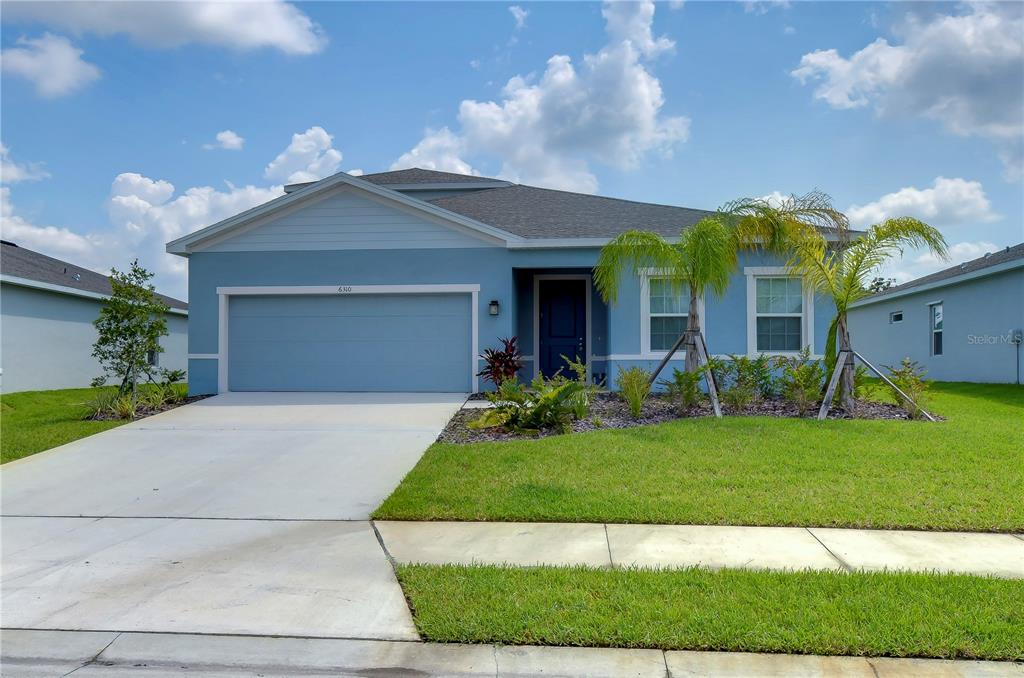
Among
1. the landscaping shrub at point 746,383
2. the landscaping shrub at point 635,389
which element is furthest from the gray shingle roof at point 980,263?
the landscaping shrub at point 635,389

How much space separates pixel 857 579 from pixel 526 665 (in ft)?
7.22

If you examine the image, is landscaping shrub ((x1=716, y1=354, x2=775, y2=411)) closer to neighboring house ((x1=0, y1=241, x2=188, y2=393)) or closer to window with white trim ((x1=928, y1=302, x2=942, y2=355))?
window with white trim ((x1=928, y1=302, x2=942, y2=355))

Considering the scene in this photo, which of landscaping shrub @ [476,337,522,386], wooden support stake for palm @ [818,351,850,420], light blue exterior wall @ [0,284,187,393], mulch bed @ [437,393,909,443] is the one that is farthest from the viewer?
light blue exterior wall @ [0,284,187,393]

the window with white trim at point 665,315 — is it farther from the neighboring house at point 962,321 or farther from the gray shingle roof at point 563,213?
the neighboring house at point 962,321

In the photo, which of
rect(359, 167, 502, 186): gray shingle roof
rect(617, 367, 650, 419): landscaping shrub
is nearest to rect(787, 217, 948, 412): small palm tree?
rect(617, 367, 650, 419): landscaping shrub

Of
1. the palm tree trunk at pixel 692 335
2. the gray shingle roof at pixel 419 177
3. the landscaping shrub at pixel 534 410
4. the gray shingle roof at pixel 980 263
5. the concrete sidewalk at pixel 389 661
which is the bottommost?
the concrete sidewalk at pixel 389 661

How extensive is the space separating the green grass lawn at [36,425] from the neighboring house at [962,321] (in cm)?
1905

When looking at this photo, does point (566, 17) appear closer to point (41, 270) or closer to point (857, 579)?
point (857, 579)

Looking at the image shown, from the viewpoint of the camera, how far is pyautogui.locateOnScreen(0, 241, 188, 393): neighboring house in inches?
589

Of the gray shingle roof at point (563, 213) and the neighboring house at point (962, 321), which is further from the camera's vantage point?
the neighboring house at point (962, 321)

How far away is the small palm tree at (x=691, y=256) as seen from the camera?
9625 millimetres

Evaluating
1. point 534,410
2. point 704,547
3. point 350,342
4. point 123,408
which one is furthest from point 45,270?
point 704,547

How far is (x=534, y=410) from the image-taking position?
8.61 meters

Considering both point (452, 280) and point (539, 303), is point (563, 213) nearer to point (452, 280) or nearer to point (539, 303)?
point (539, 303)
